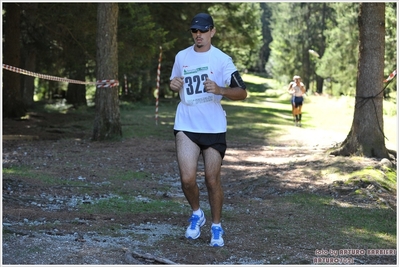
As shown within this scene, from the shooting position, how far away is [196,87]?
21.5 ft

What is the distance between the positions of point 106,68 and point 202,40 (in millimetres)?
11060

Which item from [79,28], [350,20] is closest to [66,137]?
[79,28]

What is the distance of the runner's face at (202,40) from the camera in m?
6.58

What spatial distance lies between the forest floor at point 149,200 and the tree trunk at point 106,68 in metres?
0.55

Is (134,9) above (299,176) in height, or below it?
above

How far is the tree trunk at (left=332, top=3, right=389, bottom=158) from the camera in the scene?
12.9 meters

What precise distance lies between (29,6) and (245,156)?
32.0 feet

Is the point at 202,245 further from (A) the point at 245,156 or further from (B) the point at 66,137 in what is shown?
(B) the point at 66,137

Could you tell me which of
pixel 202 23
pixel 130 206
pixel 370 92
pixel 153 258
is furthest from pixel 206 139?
pixel 370 92

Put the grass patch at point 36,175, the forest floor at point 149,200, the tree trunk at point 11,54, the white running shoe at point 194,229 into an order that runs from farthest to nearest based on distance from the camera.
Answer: the tree trunk at point 11,54, the grass patch at point 36,175, the white running shoe at point 194,229, the forest floor at point 149,200

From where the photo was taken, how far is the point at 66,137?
61.8ft

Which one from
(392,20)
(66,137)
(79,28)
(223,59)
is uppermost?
(392,20)

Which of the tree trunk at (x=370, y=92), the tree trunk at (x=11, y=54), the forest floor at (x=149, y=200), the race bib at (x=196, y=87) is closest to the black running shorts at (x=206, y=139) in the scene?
the race bib at (x=196, y=87)

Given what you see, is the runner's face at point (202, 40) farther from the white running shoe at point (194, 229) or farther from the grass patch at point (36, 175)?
the grass patch at point (36, 175)
